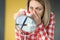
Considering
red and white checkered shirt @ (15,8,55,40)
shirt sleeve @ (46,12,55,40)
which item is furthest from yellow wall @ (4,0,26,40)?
shirt sleeve @ (46,12,55,40)

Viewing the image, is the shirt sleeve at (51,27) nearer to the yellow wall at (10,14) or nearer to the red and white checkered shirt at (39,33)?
the red and white checkered shirt at (39,33)

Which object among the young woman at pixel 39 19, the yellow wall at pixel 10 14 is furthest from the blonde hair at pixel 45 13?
the yellow wall at pixel 10 14


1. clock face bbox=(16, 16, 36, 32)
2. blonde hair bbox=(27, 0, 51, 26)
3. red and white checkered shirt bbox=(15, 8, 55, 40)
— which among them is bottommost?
red and white checkered shirt bbox=(15, 8, 55, 40)

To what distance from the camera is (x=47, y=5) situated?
100 cm

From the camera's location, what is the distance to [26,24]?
3.24 feet

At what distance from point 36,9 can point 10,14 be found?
20 centimetres

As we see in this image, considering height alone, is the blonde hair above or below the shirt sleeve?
above

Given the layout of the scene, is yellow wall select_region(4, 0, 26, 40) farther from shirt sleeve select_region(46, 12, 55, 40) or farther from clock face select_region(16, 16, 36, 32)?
shirt sleeve select_region(46, 12, 55, 40)

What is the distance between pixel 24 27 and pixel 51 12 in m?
0.21

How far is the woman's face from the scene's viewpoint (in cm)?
99

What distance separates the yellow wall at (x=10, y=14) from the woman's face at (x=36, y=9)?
0.25 ft

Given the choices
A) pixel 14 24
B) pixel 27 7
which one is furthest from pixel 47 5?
pixel 14 24

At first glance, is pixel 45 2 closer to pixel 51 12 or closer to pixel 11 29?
pixel 51 12

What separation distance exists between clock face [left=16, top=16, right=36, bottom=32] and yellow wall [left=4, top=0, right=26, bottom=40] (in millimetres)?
84
